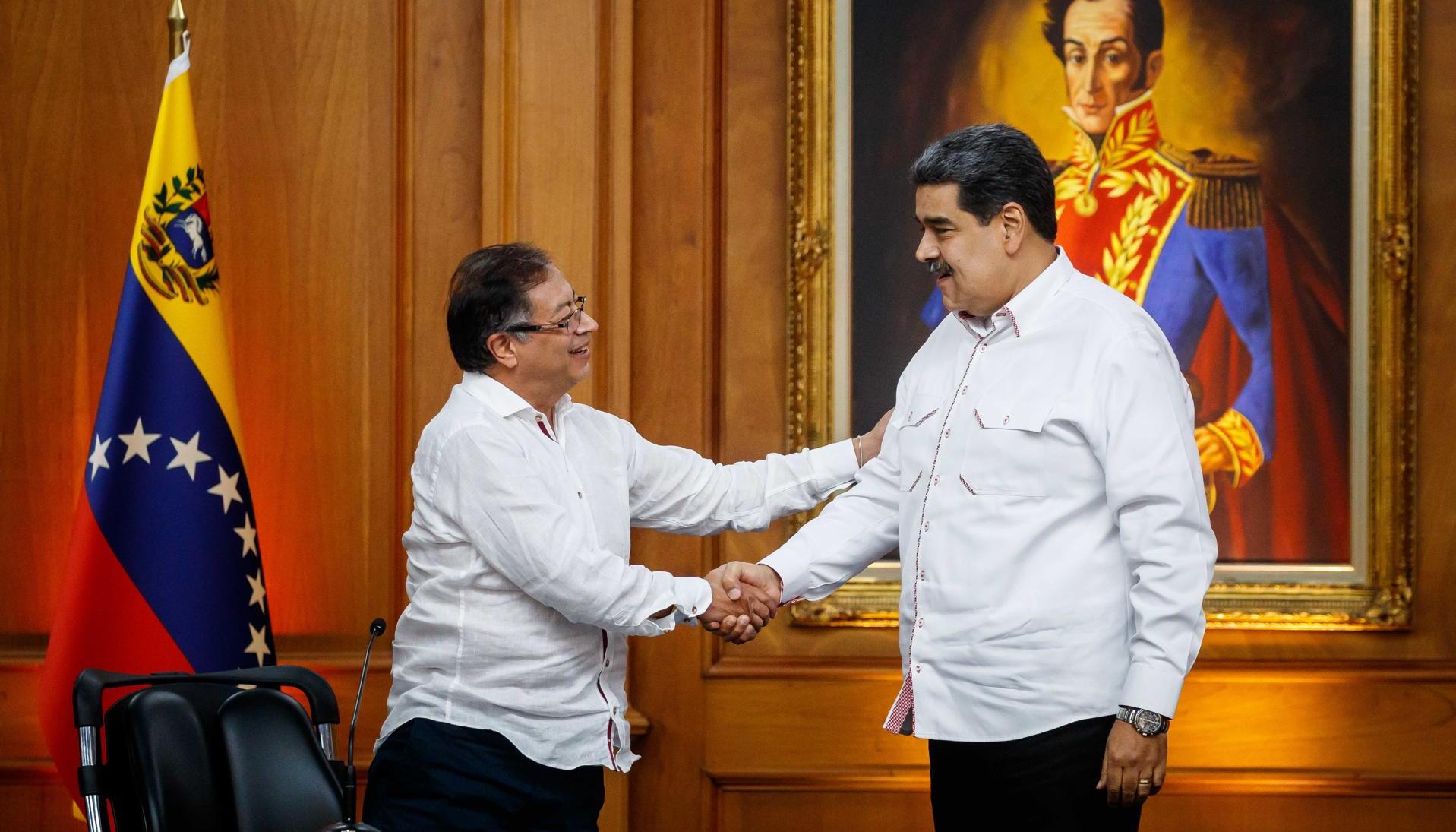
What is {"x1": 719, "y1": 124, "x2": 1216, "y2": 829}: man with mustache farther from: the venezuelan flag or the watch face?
the venezuelan flag

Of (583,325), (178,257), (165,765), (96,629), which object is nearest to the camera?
(165,765)

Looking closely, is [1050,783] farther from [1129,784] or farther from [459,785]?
[459,785]

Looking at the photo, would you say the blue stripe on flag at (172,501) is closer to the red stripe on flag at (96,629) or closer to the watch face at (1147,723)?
the red stripe on flag at (96,629)

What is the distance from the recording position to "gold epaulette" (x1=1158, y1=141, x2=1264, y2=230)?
11.0 feet

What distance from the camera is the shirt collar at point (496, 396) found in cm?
246

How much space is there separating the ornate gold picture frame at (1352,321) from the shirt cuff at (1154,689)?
134 centimetres

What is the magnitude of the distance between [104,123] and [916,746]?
8.23 ft

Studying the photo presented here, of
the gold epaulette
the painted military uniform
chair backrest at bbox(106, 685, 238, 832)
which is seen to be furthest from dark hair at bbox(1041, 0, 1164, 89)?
chair backrest at bbox(106, 685, 238, 832)

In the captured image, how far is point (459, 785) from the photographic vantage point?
231cm

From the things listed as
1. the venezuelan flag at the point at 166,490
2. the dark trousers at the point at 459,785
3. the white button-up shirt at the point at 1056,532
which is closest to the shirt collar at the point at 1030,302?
the white button-up shirt at the point at 1056,532

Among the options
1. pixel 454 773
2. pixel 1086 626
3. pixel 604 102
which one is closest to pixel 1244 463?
pixel 1086 626

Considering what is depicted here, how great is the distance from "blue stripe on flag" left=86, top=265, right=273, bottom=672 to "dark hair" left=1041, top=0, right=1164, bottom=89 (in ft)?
6.95

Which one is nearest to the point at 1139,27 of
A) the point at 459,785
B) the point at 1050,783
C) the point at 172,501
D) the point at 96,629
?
the point at 1050,783

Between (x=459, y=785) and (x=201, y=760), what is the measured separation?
0.45 m
